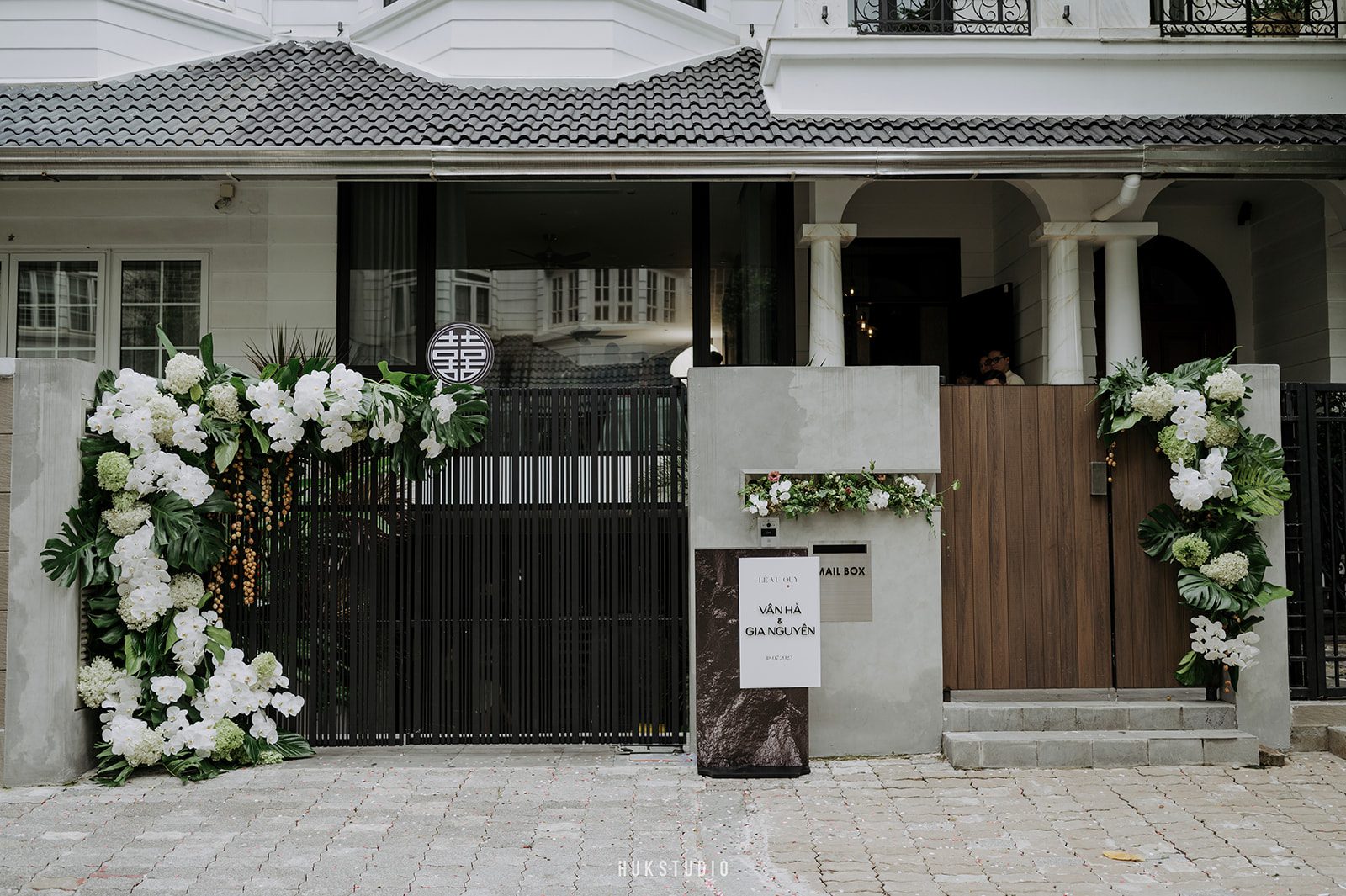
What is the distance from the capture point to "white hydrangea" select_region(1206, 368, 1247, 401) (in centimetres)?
648

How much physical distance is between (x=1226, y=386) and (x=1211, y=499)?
698mm

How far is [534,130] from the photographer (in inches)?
360

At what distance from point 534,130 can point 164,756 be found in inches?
223

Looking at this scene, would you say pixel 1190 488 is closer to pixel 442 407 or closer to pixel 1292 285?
pixel 442 407

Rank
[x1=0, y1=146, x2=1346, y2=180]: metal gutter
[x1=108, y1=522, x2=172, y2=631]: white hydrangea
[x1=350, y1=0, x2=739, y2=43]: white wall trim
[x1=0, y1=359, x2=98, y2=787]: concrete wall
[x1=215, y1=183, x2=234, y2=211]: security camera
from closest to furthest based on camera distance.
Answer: [x1=0, y1=359, x2=98, y2=787]: concrete wall < [x1=108, y1=522, x2=172, y2=631]: white hydrangea < [x1=0, y1=146, x2=1346, y2=180]: metal gutter < [x1=215, y1=183, x2=234, y2=211]: security camera < [x1=350, y1=0, x2=739, y2=43]: white wall trim

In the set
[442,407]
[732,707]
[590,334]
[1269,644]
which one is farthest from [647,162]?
[1269,644]

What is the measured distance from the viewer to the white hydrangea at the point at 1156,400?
646 cm

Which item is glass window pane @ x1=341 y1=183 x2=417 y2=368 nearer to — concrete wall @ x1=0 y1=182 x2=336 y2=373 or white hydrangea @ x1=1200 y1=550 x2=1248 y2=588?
concrete wall @ x1=0 y1=182 x2=336 y2=373

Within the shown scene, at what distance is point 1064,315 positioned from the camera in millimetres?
9836

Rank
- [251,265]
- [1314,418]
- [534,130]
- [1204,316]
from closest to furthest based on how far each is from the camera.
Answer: [1314,418] < [534,130] < [251,265] < [1204,316]

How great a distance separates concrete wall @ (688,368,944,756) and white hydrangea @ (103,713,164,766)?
3.33m

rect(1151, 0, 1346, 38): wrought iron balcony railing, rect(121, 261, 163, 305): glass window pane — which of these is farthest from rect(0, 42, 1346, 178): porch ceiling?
rect(121, 261, 163, 305): glass window pane

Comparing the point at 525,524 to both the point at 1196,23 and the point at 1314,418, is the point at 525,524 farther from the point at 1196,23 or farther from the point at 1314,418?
the point at 1196,23

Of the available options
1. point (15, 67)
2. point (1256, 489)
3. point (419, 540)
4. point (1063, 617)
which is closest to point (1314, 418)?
point (1256, 489)
